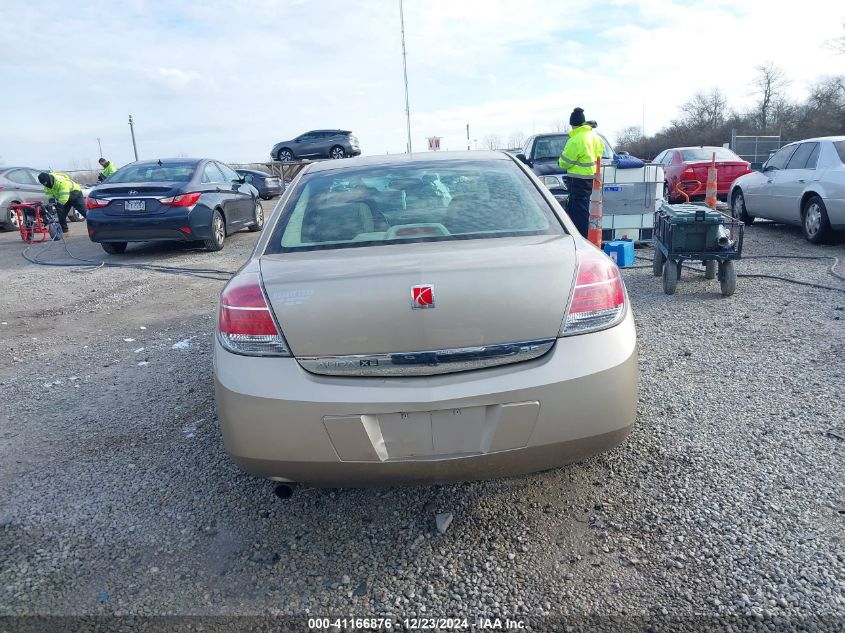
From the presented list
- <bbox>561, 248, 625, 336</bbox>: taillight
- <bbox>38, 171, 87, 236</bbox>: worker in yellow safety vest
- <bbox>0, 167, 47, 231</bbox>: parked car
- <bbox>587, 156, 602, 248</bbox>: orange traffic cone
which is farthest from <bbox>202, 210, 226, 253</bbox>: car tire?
<bbox>561, 248, 625, 336</bbox>: taillight

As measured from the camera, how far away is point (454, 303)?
2320 mm

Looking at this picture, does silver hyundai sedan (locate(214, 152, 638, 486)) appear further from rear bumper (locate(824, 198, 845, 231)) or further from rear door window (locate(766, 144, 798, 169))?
rear door window (locate(766, 144, 798, 169))

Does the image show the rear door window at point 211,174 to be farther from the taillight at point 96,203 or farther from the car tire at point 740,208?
the car tire at point 740,208

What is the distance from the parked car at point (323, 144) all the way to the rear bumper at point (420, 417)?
88.9 ft

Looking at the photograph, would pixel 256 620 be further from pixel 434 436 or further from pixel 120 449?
pixel 120 449

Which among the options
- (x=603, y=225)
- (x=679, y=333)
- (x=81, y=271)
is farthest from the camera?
(x=81, y=271)

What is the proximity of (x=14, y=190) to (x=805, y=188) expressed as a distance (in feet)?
54.0

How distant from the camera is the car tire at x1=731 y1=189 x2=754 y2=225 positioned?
11109 mm

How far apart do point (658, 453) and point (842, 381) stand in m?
1.65

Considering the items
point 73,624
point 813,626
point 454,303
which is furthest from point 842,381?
point 73,624

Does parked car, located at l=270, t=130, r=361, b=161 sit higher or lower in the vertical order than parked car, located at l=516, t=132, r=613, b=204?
higher

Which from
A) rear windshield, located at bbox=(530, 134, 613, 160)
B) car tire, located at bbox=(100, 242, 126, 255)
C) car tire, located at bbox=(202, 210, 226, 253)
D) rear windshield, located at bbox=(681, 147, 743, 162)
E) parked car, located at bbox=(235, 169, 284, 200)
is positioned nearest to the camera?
car tire, located at bbox=(202, 210, 226, 253)

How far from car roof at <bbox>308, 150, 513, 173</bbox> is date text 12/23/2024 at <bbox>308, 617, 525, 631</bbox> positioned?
2333 mm

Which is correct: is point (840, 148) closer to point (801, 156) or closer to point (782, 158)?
point (801, 156)
